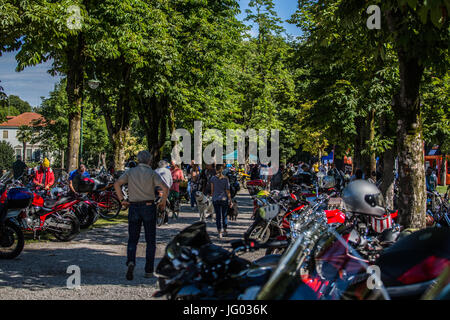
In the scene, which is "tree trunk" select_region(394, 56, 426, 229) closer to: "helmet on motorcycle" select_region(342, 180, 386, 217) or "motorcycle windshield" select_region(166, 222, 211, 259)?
"helmet on motorcycle" select_region(342, 180, 386, 217)

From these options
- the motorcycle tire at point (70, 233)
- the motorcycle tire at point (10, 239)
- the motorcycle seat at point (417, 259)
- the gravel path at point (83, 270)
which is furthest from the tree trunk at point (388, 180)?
the motorcycle seat at point (417, 259)

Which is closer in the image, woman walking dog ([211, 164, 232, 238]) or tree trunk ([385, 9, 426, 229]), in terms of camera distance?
tree trunk ([385, 9, 426, 229])

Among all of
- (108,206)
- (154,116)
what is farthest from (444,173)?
(108,206)

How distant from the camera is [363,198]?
432cm

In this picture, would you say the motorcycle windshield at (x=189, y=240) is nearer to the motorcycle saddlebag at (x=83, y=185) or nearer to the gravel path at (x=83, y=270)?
the gravel path at (x=83, y=270)

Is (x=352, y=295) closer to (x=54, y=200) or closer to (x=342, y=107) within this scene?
(x=54, y=200)

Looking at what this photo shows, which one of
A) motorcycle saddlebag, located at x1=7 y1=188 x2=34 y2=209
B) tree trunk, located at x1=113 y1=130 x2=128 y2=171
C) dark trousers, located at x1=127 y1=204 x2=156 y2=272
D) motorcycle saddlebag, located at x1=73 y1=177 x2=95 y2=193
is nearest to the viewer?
dark trousers, located at x1=127 y1=204 x2=156 y2=272

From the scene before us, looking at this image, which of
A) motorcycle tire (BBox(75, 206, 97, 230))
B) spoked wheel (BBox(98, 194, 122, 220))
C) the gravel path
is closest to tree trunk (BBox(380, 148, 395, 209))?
the gravel path

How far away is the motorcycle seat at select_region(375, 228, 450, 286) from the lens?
2.68 metres

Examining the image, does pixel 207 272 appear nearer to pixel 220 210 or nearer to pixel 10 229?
pixel 10 229

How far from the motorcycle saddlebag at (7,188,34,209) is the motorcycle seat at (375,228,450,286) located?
741 centimetres

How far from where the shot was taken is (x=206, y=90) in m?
23.9

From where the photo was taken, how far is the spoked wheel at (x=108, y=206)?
13938mm
